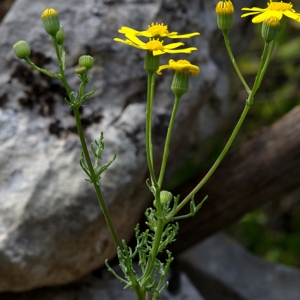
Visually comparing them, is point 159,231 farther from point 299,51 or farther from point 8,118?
point 299,51

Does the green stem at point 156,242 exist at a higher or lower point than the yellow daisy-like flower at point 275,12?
lower

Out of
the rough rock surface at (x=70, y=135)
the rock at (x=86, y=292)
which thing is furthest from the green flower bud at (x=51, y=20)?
the rock at (x=86, y=292)

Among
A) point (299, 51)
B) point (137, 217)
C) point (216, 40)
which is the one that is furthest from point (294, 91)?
Answer: point (137, 217)

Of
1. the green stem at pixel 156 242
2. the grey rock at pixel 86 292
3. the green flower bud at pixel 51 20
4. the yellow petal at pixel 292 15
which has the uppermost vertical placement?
the yellow petal at pixel 292 15

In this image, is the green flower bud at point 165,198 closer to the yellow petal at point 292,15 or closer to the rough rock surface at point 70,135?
the yellow petal at point 292,15

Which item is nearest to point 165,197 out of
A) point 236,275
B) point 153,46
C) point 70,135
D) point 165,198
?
point 165,198

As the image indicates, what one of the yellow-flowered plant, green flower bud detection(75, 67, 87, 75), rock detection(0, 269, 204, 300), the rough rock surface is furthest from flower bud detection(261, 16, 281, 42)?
rock detection(0, 269, 204, 300)
